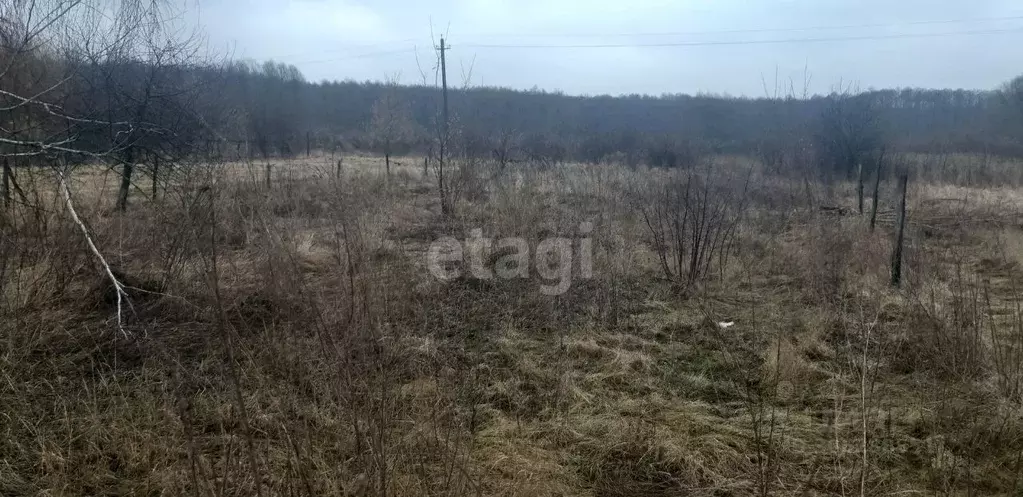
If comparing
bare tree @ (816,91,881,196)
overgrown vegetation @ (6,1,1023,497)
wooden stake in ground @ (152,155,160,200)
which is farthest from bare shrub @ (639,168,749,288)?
bare tree @ (816,91,881,196)

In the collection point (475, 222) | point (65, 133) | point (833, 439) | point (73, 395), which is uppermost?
point (65, 133)

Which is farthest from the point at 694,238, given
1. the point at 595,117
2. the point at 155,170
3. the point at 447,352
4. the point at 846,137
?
the point at 595,117

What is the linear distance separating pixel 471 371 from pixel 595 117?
40.1m

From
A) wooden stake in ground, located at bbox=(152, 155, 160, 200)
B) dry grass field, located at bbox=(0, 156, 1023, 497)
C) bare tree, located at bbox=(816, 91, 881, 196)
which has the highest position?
bare tree, located at bbox=(816, 91, 881, 196)

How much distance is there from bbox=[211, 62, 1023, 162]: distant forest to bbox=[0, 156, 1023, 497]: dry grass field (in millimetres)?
6053

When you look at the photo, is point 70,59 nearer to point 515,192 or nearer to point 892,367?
point 515,192

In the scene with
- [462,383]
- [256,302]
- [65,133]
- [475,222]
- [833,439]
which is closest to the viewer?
[833,439]

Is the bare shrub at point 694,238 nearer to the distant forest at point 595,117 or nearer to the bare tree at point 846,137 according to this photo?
the distant forest at point 595,117

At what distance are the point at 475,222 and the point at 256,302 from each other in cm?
363

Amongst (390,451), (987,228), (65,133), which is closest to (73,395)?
(390,451)

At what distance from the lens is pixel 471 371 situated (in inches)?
139

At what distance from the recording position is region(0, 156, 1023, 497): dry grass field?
2.27 metres

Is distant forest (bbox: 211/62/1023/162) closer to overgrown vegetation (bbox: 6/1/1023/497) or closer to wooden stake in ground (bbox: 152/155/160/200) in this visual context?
wooden stake in ground (bbox: 152/155/160/200)

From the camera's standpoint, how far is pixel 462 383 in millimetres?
3359
